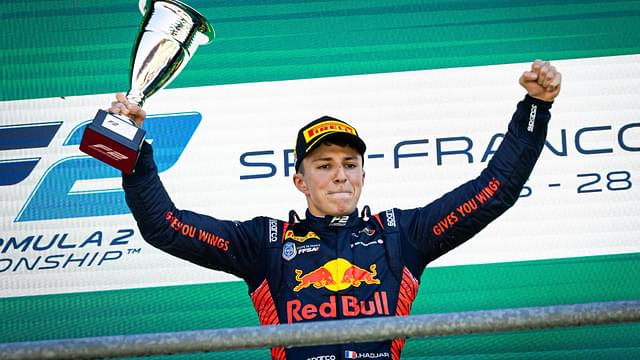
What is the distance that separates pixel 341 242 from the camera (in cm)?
207

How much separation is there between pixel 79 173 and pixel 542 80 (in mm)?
1408

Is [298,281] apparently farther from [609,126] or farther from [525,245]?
[609,126]

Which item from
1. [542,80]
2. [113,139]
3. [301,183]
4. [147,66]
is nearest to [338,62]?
[301,183]

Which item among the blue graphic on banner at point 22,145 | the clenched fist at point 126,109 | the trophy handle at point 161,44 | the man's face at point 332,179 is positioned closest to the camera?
the clenched fist at point 126,109

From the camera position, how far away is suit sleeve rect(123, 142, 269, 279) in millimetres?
1923

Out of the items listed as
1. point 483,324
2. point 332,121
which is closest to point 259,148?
point 332,121

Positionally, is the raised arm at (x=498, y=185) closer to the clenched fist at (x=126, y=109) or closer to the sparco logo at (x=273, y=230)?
the sparco logo at (x=273, y=230)

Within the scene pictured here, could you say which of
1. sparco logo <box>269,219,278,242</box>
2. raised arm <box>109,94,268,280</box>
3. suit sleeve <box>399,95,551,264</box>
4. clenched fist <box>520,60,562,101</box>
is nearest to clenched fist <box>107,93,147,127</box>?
raised arm <box>109,94,268,280</box>

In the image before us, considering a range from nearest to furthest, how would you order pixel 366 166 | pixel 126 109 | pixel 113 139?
pixel 113 139
pixel 126 109
pixel 366 166

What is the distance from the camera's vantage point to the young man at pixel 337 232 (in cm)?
193

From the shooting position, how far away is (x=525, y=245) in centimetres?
264

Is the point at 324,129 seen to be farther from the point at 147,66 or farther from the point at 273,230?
the point at 147,66

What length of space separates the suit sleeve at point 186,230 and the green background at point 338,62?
58cm

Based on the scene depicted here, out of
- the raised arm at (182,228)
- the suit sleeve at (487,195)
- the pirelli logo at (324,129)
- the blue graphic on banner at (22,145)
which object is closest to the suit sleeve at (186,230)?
the raised arm at (182,228)
